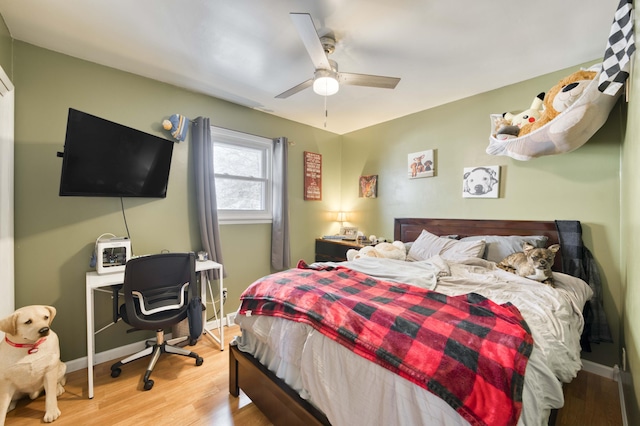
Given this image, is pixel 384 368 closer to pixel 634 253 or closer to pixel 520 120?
pixel 634 253

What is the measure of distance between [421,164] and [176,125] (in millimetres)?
2775

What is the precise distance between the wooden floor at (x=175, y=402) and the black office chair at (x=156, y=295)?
12 cm

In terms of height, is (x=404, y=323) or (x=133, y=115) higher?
(x=133, y=115)

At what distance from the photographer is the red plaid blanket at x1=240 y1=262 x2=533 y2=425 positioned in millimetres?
889

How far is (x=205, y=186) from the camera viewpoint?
2789mm

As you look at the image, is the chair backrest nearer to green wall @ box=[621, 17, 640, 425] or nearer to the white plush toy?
the white plush toy

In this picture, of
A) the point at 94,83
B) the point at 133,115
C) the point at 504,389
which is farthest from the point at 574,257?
the point at 94,83

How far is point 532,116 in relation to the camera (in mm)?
2213

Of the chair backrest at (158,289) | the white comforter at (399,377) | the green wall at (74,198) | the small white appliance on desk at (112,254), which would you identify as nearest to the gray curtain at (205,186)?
the green wall at (74,198)

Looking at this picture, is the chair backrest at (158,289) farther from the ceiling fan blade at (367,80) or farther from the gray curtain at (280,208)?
the ceiling fan blade at (367,80)

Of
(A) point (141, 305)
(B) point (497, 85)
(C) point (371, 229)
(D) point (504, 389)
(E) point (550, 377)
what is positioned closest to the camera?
(D) point (504, 389)

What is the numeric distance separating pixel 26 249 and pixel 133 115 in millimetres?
1364

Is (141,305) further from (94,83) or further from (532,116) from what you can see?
(532,116)

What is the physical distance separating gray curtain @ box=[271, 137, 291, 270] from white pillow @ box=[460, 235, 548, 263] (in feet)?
7.27
